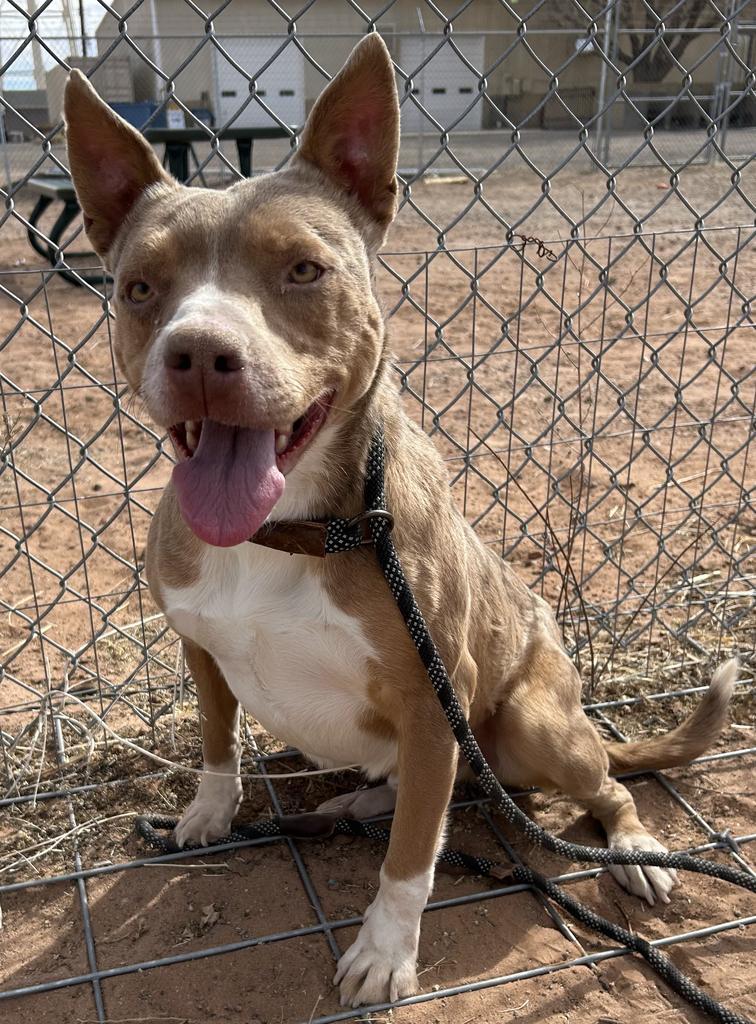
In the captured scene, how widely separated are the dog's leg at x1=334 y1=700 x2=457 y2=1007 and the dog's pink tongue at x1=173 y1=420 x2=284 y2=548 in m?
0.74

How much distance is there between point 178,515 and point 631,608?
2464mm

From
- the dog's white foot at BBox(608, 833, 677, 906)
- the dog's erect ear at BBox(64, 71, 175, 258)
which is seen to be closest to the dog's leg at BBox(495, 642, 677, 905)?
the dog's white foot at BBox(608, 833, 677, 906)

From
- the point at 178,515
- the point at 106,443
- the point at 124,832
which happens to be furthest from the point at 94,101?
the point at 106,443

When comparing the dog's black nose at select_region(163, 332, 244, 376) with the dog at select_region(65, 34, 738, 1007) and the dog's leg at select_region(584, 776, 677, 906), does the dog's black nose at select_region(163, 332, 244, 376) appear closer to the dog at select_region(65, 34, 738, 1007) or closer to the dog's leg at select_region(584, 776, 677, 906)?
the dog at select_region(65, 34, 738, 1007)

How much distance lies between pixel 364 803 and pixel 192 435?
1.55 meters

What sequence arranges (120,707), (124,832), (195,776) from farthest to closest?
(120,707) < (195,776) < (124,832)

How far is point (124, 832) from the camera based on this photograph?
10.0 feet

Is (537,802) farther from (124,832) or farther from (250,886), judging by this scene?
(124,832)

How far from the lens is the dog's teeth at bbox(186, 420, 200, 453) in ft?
6.91

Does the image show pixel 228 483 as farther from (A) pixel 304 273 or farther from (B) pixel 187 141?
(B) pixel 187 141

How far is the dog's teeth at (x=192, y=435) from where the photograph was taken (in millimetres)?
2105

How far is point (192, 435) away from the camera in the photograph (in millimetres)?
2121

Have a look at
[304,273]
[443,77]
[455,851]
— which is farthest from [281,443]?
[443,77]

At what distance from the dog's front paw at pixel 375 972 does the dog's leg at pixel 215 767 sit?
68 centimetres
